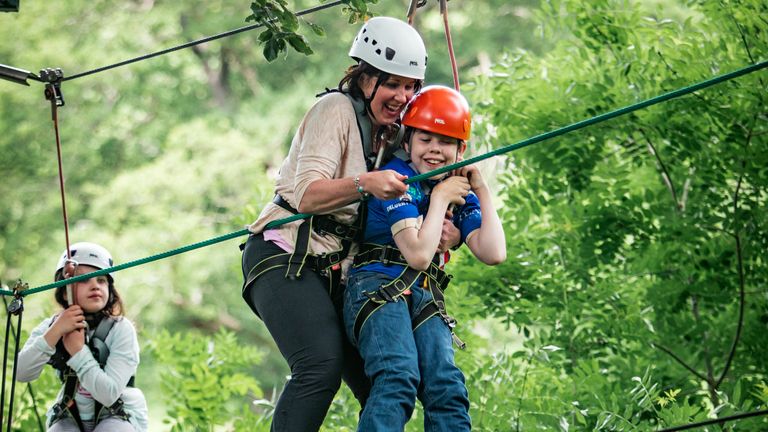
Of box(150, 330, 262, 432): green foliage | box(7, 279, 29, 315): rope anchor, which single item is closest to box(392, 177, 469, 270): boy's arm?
box(7, 279, 29, 315): rope anchor

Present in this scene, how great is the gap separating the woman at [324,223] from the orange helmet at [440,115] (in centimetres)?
6

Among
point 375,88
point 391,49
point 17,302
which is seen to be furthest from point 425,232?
point 17,302

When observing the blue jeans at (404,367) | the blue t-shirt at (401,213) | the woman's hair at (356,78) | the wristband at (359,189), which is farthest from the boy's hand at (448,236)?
the woman's hair at (356,78)

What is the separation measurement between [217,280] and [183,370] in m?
7.66

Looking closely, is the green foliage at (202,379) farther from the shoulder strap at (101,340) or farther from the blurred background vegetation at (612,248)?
the shoulder strap at (101,340)

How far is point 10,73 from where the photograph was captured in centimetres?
449

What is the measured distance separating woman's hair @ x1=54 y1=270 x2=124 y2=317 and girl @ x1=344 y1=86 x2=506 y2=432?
1501 millimetres

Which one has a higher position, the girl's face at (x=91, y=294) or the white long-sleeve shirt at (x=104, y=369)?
the girl's face at (x=91, y=294)

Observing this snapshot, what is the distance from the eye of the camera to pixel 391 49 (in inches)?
151

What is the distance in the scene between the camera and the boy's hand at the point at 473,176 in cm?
378

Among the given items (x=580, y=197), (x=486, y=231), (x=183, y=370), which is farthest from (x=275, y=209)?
(x=183, y=370)

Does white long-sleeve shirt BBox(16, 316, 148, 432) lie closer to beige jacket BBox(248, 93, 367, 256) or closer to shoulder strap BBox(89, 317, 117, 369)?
shoulder strap BBox(89, 317, 117, 369)

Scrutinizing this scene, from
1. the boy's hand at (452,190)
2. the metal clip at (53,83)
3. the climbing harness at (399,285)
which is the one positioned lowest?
the climbing harness at (399,285)

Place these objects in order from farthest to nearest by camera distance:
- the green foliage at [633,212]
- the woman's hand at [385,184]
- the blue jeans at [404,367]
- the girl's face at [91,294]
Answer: the green foliage at [633,212] < the girl's face at [91,294] < the woman's hand at [385,184] < the blue jeans at [404,367]
